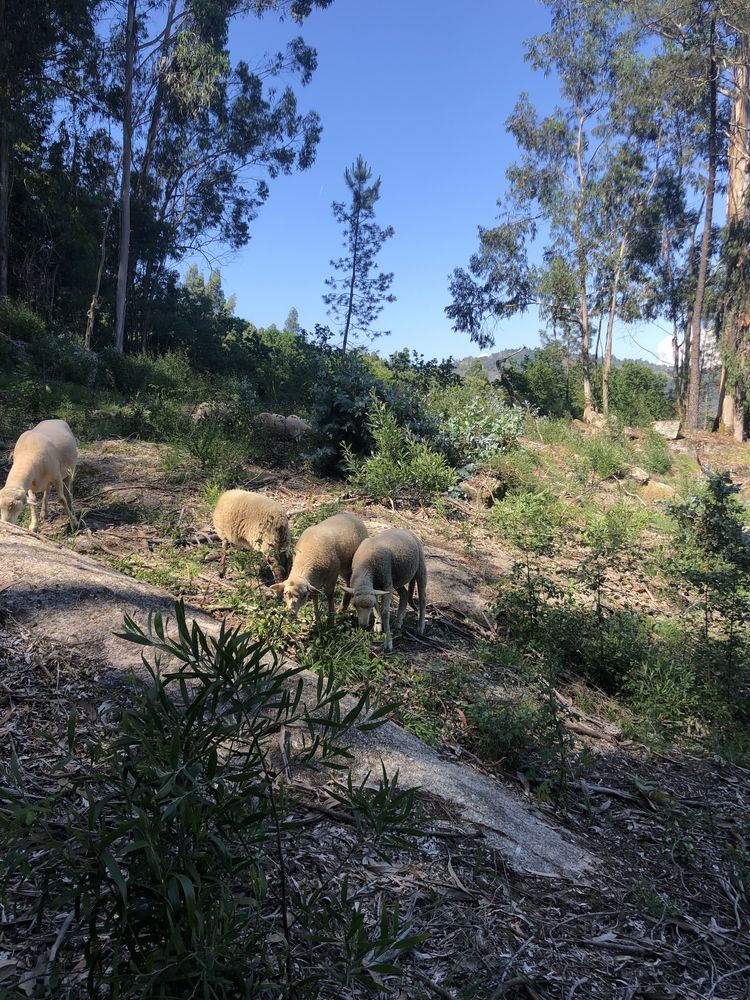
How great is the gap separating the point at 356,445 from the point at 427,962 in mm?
8953

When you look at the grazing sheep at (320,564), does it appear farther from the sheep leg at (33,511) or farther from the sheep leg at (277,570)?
the sheep leg at (33,511)

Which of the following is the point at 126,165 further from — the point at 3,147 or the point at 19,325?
the point at 19,325

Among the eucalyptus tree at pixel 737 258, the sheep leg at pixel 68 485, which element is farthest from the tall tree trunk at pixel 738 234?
the sheep leg at pixel 68 485

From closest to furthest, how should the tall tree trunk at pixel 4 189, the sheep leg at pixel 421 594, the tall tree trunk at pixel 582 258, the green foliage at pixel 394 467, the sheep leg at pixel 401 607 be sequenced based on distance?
the sheep leg at pixel 401 607 → the sheep leg at pixel 421 594 → the green foliage at pixel 394 467 → the tall tree trunk at pixel 4 189 → the tall tree trunk at pixel 582 258

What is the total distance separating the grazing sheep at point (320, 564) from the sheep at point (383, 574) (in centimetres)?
18

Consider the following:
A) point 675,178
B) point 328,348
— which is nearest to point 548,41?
point 675,178

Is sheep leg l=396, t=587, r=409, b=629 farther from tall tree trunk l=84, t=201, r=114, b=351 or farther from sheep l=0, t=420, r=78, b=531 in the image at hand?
tall tree trunk l=84, t=201, r=114, b=351

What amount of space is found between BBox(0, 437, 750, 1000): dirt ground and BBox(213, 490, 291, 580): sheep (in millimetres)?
850

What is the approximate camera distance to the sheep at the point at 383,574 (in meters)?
4.90

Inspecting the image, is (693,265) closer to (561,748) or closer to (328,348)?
(328,348)

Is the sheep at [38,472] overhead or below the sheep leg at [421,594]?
overhead

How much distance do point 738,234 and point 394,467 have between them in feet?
78.5

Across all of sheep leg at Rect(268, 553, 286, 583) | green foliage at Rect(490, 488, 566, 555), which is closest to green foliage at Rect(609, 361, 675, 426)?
green foliage at Rect(490, 488, 566, 555)

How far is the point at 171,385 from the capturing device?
16656mm
